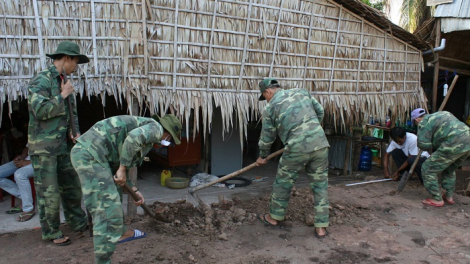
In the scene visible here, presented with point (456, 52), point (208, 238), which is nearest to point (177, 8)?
point (208, 238)

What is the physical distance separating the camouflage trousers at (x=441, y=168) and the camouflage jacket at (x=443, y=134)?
0.31ft

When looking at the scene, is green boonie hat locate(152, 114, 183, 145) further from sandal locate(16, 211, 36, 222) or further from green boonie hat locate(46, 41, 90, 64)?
sandal locate(16, 211, 36, 222)

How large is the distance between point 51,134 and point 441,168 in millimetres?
5016

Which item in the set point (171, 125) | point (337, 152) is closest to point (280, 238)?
point (171, 125)

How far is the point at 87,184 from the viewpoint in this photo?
277 cm

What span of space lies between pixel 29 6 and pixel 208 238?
10.6ft

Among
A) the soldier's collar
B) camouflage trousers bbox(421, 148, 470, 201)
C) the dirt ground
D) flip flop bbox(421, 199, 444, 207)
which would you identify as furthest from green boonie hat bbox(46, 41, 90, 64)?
flip flop bbox(421, 199, 444, 207)

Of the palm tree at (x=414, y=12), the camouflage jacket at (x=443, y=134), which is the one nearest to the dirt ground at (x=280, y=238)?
the camouflage jacket at (x=443, y=134)

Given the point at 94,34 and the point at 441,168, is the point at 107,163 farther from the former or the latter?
the point at 441,168

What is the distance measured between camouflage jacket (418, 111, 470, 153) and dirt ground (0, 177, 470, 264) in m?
0.90

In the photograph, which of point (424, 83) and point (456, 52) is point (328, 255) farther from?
point (424, 83)

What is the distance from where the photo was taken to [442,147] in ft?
15.6

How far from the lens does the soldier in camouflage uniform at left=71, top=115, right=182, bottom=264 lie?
271 cm

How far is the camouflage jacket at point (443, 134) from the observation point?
15.2 ft
